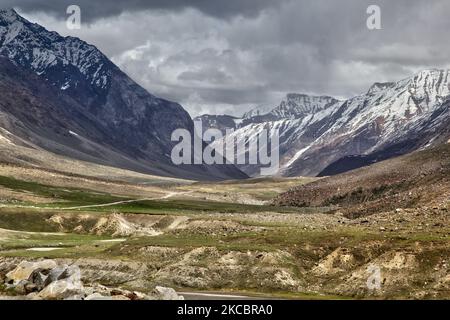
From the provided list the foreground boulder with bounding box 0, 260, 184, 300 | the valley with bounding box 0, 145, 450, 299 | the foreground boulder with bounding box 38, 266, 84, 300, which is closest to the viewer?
the foreground boulder with bounding box 38, 266, 84, 300

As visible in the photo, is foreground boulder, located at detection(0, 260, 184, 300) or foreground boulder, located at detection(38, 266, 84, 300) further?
foreground boulder, located at detection(0, 260, 184, 300)

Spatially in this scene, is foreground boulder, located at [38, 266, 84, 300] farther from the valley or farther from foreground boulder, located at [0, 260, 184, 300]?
the valley

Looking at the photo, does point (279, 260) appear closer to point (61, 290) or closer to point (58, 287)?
point (58, 287)

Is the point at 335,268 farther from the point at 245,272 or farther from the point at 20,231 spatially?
the point at 20,231

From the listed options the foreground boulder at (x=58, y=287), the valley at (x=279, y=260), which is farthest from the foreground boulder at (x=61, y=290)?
the valley at (x=279, y=260)

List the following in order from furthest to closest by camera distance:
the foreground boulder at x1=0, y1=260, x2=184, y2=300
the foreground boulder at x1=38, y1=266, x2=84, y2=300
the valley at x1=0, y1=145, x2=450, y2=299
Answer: the valley at x1=0, y1=145, x2=450, y2=299, the foreground boulder at x1=0, y1=260, x2=184, y2=300, the foreground boulder at x1=38, y1=266, x2=84, y2=300

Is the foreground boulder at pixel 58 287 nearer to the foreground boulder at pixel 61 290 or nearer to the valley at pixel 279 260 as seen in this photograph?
the foreground boulder at pixel 61 290

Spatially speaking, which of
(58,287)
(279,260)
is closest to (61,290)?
(58,287)

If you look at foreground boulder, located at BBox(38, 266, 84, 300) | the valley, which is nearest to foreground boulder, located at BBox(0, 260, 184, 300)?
foreground boulder, located at BBox(38, 266, 84, 300)

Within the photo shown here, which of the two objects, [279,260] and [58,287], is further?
[279,260]

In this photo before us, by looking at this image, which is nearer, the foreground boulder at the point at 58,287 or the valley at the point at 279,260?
the foreground boulder at the point at 58,287

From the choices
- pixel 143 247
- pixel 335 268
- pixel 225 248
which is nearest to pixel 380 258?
pixel 335 268

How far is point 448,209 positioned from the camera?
406 feet

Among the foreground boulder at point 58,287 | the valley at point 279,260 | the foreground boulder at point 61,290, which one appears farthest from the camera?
the valley at point 279,260
